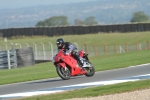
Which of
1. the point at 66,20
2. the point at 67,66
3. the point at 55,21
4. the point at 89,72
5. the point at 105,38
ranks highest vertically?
the point at 67,66

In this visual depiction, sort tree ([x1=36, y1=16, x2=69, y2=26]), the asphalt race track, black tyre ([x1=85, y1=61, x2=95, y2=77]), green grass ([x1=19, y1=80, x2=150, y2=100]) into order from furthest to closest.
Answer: tree ([x1=36, y1=16, x2=69, y2=26]) < black tyre ([x1=85, y1=61, x2=95, y2=77]) < the asphalt race track < green grass ([x1=19, y1=80, x2=150, y2=100])

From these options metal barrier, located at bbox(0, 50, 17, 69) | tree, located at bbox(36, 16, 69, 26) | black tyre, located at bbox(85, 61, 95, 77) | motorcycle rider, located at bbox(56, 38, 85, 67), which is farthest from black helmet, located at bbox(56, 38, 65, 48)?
tree, located at bbox(36, 16, 69, 26)

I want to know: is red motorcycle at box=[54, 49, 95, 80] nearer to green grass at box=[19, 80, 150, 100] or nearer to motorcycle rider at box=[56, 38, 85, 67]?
motorcycle rider at box=[56, 38, 85, 67]

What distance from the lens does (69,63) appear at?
61.6 feet

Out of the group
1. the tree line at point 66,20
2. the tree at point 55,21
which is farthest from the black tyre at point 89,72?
the tree at point 55,21

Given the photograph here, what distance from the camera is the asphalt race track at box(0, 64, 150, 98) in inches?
685

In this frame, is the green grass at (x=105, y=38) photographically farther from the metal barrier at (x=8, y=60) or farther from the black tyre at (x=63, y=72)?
the black tyre at (x=63, y=72)

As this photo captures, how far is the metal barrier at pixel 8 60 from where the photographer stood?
3111 centimetres

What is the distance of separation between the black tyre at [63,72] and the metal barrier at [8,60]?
12.6 metres

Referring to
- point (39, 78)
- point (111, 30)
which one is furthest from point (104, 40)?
point (39, 78)

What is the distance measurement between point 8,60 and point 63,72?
502 inches

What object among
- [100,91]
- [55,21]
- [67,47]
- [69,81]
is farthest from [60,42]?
[55,21]

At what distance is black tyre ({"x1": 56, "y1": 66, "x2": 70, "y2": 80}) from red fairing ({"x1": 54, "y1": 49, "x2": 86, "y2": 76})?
12 cm

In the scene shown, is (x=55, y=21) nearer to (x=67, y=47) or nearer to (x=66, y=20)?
(x=66, y=20)
